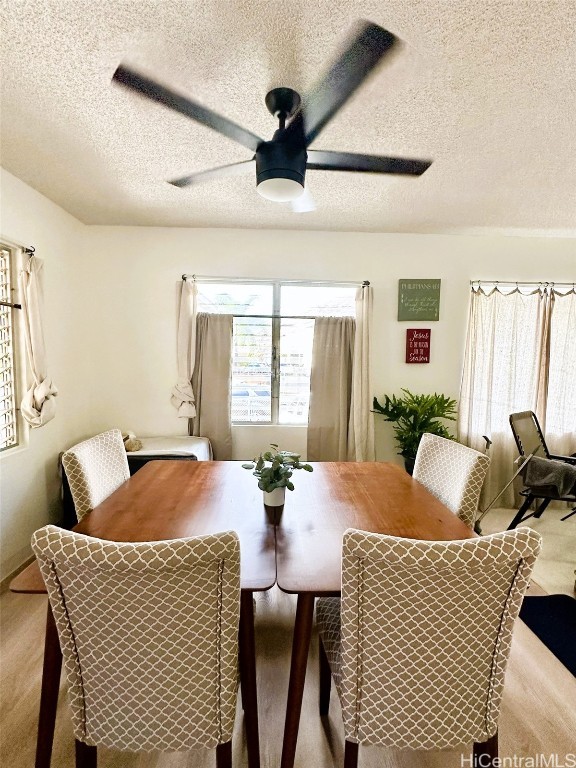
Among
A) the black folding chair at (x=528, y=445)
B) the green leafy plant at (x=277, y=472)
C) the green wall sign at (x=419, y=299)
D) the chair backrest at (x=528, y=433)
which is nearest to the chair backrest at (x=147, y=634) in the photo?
the green leafy plant at (x=277, y=472)

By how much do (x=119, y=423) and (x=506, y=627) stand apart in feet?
10.7

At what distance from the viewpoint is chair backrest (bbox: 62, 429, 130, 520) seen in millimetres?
1525

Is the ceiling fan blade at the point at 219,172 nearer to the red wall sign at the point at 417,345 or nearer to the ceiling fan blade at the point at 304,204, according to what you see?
the ceiling fan blade at the point at 304,204

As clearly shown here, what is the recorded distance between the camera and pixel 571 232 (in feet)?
10.3

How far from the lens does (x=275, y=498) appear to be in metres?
1.48

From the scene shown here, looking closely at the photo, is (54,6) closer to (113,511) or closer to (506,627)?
(113,511)

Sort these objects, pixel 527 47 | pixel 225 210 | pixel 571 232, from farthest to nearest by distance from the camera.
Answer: pixel 571 232, pixel 225 210, pixel 527 47

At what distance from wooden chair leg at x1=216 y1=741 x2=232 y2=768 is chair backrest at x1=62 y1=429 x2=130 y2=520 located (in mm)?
993

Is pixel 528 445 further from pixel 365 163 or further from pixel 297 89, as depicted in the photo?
pixel 297 89

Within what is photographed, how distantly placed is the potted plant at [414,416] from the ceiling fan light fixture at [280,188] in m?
2.19

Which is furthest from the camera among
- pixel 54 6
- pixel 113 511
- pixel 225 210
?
pixel 225 210

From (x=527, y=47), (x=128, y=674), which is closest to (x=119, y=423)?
(x=128, y=674)

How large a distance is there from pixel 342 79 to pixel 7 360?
256 cm

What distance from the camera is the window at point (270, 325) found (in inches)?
129
